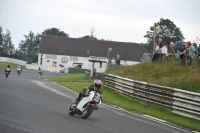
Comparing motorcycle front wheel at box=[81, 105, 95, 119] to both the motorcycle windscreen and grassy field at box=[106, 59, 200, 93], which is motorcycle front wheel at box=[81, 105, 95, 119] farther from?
grassy field at box=[106, 59, 200, 93]

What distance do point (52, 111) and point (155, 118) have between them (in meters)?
4.52

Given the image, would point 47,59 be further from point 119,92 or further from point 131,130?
point 131,130

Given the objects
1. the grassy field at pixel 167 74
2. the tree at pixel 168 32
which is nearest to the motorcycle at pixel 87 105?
the grassy field at pixel 167 74

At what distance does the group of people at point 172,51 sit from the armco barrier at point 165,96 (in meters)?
3.24

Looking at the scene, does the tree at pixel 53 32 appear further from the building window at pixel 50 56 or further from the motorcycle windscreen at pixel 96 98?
the motorcycle windscreen at pixel 96 98

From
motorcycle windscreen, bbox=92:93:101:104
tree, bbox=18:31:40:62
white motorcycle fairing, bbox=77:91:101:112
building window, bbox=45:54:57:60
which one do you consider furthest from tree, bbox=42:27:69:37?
motorcycle windscreen, bbox=92:93:101:104

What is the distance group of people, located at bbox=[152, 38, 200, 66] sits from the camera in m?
24.6

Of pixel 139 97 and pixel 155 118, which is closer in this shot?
pixel 155 118

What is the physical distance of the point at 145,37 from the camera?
11956cm

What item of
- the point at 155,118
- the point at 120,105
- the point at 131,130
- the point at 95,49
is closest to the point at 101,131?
the point at 131,130

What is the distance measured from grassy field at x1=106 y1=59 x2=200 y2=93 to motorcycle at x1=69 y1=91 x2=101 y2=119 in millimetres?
7492

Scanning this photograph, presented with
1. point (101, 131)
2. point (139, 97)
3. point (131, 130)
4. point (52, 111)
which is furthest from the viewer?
point (139, 97)

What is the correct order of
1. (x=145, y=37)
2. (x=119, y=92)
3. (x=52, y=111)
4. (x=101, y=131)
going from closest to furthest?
1. (x=101, y=131)
2. (x=52, y=111)
3. (x=119, y=92)
4. (x=145, y=37)

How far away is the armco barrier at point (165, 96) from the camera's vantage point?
18141mm
